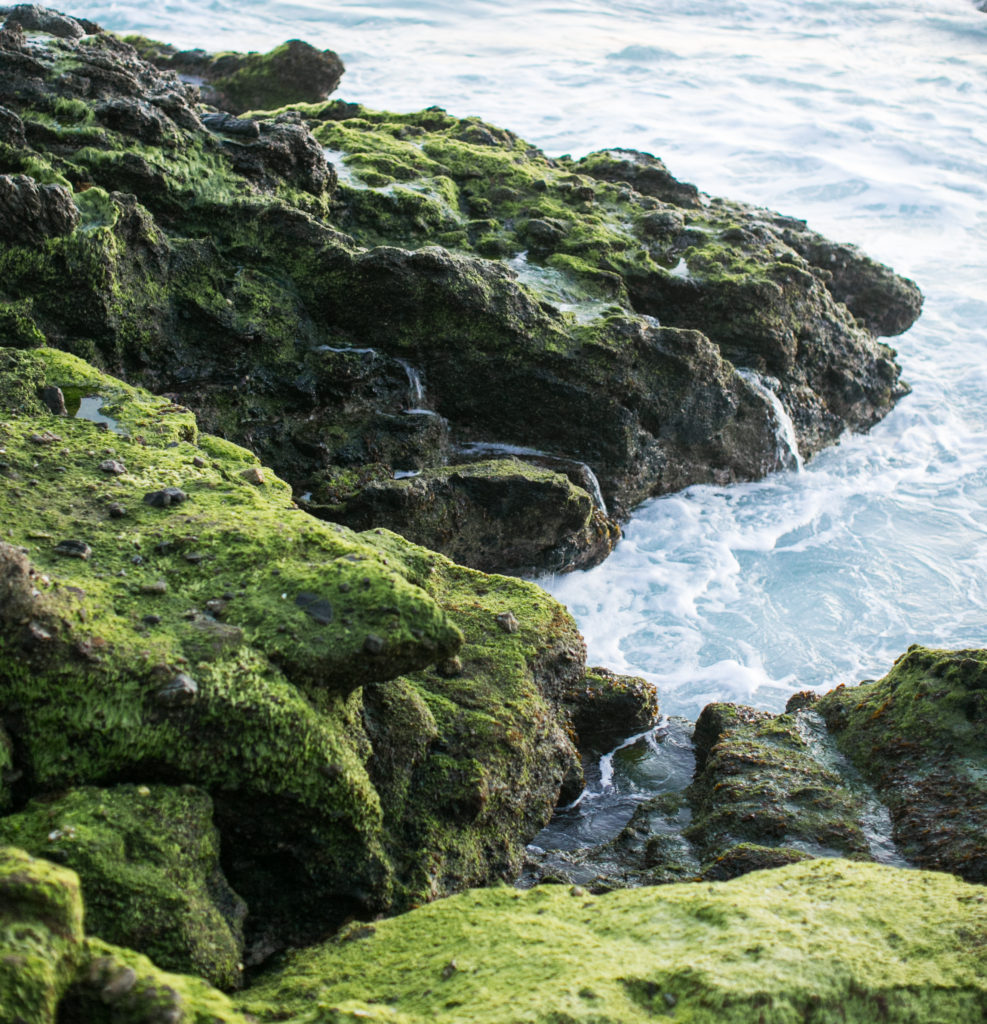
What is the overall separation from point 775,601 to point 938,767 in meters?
4.41

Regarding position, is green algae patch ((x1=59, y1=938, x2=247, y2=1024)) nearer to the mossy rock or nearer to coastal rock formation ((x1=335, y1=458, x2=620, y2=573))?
the mossy rock

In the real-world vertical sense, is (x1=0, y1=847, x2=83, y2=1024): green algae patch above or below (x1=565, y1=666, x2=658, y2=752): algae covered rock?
above

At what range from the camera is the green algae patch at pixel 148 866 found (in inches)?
127

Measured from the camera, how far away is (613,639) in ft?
29.7

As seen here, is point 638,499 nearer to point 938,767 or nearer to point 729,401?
point 729,401

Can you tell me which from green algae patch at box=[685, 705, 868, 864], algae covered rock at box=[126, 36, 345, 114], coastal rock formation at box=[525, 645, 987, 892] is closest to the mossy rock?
coastal rock formation at box=[525, 645, 987, 892]

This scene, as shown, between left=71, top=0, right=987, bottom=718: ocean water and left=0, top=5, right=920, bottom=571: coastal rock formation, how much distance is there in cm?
96

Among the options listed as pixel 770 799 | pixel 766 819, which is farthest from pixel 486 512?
pixel 766 819

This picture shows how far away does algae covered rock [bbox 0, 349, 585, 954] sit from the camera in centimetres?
368

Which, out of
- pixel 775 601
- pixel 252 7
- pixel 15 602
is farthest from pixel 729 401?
pixel 252 7

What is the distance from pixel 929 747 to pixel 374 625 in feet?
12.3

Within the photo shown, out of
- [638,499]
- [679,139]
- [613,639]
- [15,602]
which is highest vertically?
[679,139]

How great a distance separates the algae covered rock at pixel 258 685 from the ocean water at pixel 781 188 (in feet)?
11.6

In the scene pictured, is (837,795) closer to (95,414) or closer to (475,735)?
(475,735)
